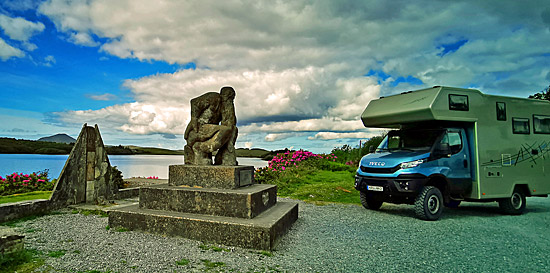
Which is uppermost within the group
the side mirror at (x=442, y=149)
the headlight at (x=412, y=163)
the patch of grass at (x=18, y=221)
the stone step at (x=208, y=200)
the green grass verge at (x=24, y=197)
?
the side mirror at (x=442, y=149)

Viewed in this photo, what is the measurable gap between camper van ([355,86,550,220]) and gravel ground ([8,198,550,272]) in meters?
0.76

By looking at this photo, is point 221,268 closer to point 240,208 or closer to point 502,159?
point 240,208

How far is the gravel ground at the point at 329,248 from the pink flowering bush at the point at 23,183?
10.2ft

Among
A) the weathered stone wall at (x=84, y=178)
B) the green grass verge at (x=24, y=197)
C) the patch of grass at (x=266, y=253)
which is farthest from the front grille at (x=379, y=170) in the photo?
the green grass verge at (x=24, y=197)

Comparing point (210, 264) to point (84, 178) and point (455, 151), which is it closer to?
point (84, 178)

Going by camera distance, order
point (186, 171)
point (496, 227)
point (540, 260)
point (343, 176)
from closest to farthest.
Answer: point (540, 260) → point (186, 171) → point (496, 227) → point (343, 176)

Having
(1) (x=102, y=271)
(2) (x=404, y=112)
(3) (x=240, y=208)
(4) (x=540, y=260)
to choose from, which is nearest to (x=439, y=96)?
(2) (x=404, y=112)

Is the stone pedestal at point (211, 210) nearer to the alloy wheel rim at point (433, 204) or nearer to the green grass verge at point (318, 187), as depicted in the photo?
the alloy wheel rim at point (433, 204)

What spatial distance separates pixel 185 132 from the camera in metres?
6.60

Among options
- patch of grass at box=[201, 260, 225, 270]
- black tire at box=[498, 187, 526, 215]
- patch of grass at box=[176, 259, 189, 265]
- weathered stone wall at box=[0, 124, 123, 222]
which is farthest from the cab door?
weathered stone wall at box=[0, 124, 123, 222]

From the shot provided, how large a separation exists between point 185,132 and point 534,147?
905 centimetres

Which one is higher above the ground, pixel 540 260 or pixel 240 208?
pixel 240 208

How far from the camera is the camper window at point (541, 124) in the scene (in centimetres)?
820

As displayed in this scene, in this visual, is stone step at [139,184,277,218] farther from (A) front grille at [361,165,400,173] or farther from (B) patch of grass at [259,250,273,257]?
(A) front grille at [361,165,400,173]
